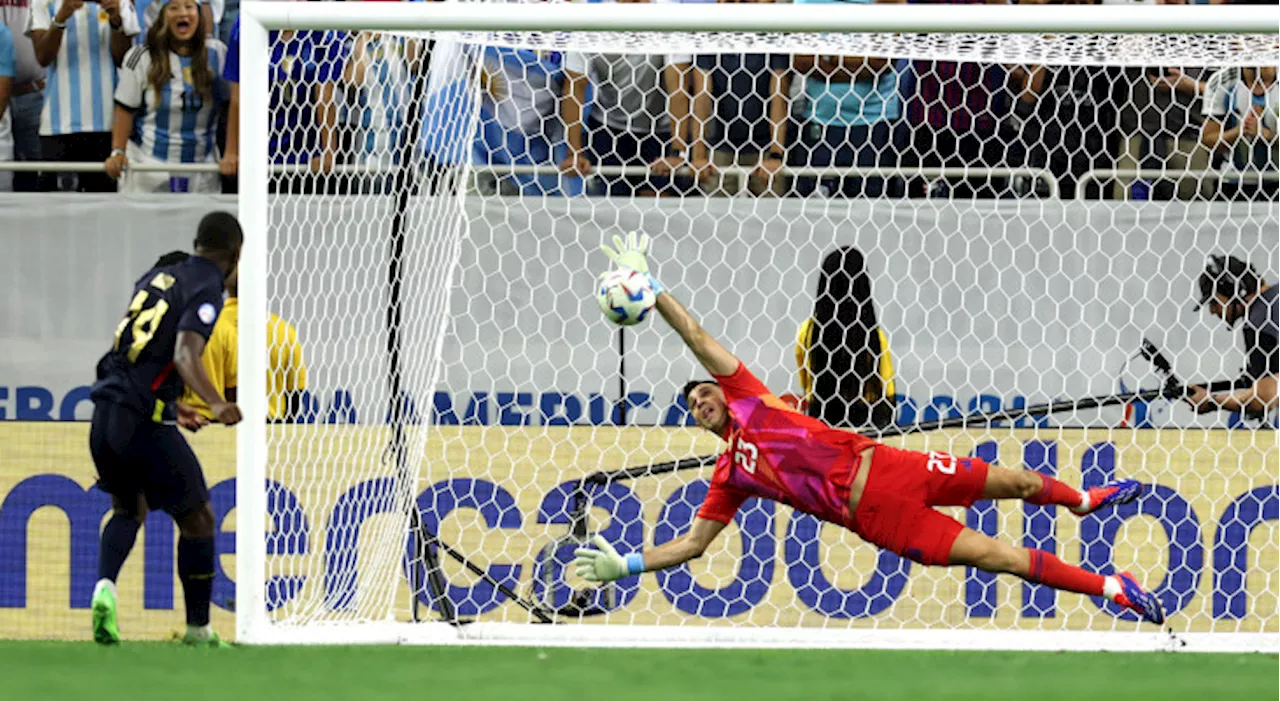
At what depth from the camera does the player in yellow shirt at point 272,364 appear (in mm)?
6984

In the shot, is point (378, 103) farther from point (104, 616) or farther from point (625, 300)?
point (104, 616)

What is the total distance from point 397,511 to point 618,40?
→ 1919mm

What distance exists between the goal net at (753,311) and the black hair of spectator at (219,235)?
2.65ft

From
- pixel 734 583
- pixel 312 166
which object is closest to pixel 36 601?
pixel 312 166

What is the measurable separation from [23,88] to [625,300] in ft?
14.1

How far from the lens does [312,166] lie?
7.45 metres

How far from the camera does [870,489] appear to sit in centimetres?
658

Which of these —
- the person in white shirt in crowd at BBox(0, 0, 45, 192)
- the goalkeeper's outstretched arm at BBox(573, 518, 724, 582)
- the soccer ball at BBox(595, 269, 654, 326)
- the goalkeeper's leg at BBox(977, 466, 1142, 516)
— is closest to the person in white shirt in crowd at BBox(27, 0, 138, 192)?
the person in white shirt in crowd at BBox(0, 0, 45, 192)

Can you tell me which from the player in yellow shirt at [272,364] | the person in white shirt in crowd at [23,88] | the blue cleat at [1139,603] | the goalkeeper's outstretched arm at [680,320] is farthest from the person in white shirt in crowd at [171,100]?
Result: the blue cleat at [1139,603]

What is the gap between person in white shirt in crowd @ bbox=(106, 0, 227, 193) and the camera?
→ 8.84 m

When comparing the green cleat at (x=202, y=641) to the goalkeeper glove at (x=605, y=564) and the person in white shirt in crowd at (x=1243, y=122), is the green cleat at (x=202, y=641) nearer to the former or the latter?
the goalkeeper glove at (x=605, y=564)

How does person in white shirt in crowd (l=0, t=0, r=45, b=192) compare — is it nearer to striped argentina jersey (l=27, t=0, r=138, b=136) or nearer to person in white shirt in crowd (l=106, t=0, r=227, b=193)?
striped argentina jersey (l=27, t=0, r=138, b=136)

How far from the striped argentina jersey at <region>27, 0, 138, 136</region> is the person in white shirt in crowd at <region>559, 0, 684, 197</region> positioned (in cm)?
217

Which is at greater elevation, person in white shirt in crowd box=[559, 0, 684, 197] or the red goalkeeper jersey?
person in white shirt in crowd box=[559, 0, 684, 197]
